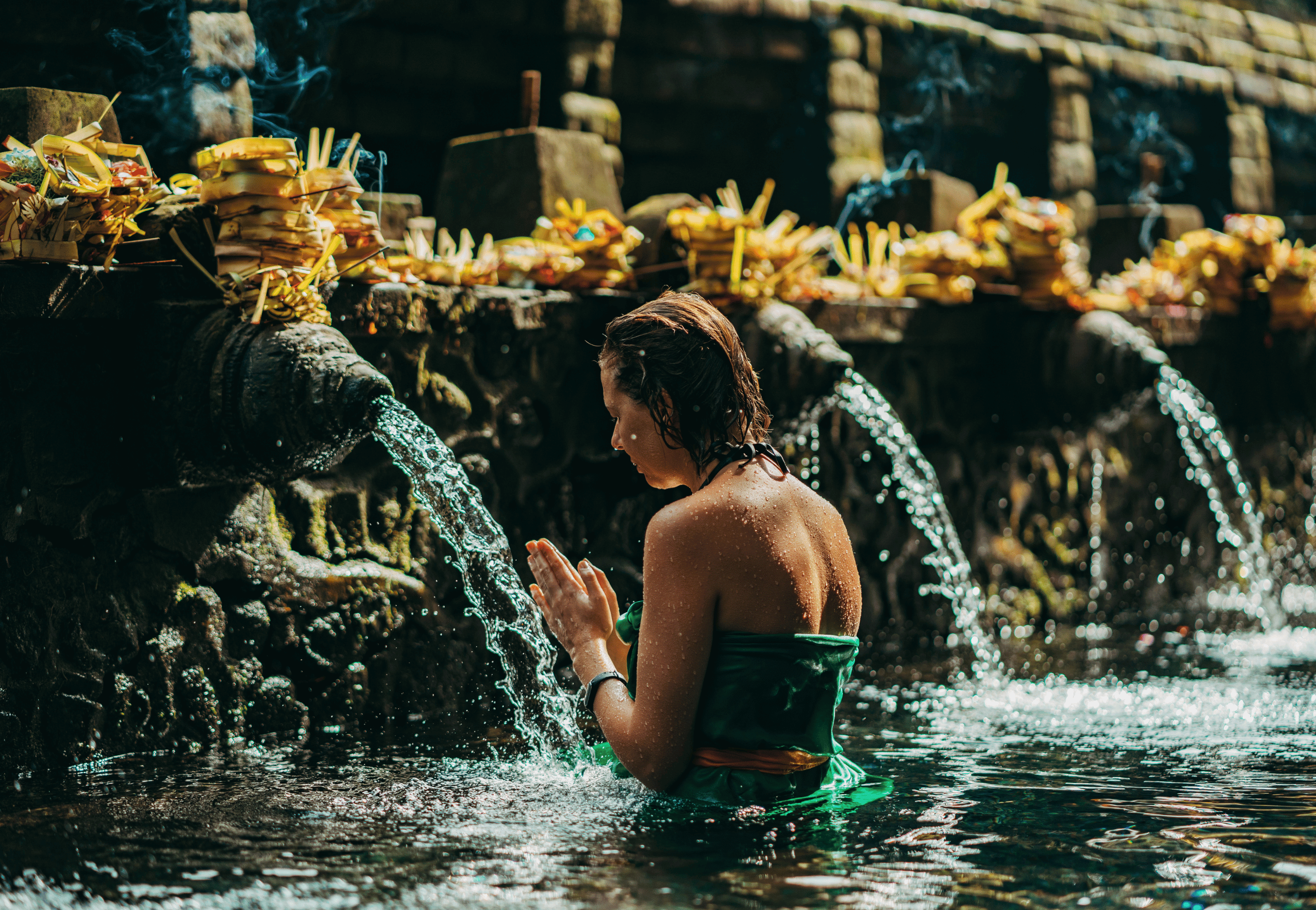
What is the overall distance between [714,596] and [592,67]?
19.3ft

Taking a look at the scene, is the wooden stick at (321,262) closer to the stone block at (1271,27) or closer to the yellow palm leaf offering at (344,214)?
the yellow palm leaf offering at (344,214)

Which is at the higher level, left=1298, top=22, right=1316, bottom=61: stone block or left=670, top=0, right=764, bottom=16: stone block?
left=1298, top=22, right=1316, bottom=61: stone block

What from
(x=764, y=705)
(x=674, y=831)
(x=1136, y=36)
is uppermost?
(x=1136, y=36)

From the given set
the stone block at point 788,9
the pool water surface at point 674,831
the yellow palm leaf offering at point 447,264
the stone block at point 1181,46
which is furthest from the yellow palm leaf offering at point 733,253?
the stone block at point 1181,46

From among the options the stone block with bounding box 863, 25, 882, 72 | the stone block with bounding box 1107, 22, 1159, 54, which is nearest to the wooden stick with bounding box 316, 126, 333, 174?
the stone block with bounding box 863, 25, 882, 72

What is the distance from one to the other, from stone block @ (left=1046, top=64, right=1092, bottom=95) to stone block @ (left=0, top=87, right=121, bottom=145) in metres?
7.77

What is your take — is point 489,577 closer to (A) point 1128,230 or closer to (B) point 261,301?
(B) point 261,301

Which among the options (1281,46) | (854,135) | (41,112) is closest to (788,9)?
(854,135)

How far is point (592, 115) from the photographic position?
7961 millimetres

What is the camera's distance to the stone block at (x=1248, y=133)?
1200 centimetres

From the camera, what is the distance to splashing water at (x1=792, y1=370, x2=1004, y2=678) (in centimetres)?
573

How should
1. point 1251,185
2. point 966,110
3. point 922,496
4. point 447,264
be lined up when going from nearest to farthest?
point 447,264, point 922,496, point 966,110, point 1251,185

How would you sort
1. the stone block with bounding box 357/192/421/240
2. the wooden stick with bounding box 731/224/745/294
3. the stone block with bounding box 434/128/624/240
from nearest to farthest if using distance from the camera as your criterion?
the wooden stick with bounding box 731/224/745/294
the stone block with bounding box 357/192/421/240
the stone block with bounding box 434/128/624/240

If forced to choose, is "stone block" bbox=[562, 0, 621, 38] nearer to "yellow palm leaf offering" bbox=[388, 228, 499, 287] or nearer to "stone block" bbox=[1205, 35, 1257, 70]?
"yellow palm leaf offering" bbox=[388, 228, 499, 287]
